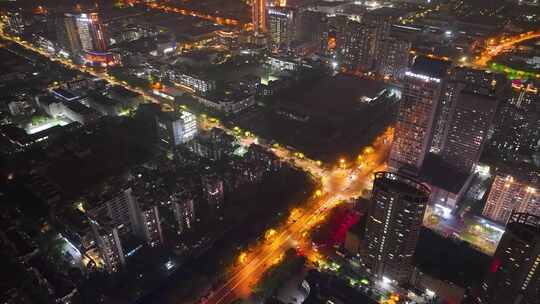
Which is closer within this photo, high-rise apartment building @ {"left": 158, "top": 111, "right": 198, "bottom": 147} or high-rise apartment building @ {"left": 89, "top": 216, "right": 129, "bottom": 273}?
high-rise apartment building @ {"left": 89, "top": 216, "right": 129, "bottom": 273}

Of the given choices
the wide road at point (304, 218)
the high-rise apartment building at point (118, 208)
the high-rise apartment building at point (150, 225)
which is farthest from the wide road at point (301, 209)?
the high-rise apartment building at point (118, 208)

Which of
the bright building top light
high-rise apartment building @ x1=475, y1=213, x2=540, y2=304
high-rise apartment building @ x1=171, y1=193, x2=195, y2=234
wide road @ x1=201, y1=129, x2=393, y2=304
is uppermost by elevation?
the bright building top light

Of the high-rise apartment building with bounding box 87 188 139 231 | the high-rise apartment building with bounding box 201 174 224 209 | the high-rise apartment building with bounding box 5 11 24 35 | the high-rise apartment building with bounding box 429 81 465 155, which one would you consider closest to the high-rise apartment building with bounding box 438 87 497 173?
the high-rise apartment building with bounding box 429 81 465 155

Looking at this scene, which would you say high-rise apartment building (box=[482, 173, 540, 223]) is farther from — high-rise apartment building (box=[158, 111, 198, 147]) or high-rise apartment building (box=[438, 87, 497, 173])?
high-rise apartment building (box=[158, 111, 198, 147])

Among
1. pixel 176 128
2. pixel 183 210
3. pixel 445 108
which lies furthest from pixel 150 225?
pixel 445 108

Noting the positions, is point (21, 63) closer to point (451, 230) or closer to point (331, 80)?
point (331, 80)

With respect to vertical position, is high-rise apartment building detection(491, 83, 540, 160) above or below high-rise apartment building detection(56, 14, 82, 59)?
below
